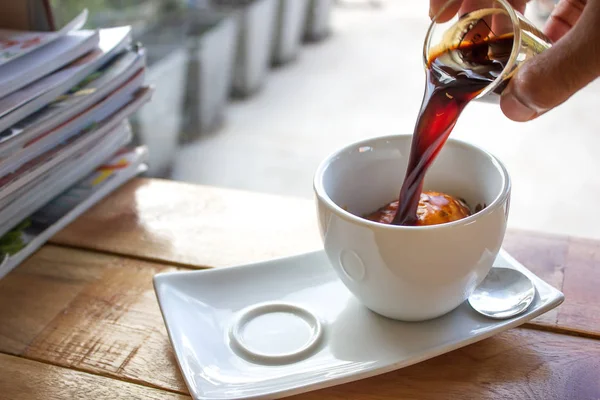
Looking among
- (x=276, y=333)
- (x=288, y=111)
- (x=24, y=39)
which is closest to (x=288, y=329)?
(x=276, y=333)

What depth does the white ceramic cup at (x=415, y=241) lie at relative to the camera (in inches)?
22.3

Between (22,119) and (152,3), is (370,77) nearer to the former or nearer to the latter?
(152,3)

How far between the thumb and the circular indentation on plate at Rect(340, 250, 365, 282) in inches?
8.1

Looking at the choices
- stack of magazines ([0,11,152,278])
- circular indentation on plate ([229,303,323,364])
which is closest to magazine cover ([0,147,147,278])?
stack of magazines ([0,11,152,278])

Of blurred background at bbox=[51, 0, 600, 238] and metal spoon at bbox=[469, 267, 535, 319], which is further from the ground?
metal spoon at bbox=[469, 267, 535, 319]

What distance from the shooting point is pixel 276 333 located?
64 cm

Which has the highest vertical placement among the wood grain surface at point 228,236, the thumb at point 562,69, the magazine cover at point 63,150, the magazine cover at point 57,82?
the thumb at point 562,69

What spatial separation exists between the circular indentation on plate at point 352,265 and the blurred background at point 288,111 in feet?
4.12

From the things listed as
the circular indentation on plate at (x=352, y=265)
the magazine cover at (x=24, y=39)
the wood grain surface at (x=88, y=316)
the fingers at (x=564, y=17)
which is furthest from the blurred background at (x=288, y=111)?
the circular indentation on plate at (x=352, y=265)

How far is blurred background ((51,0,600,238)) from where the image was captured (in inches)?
84.3

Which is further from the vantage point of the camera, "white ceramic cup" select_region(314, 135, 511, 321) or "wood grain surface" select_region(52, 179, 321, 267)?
"wood grain surface" select_region(52, 179, 321, 267)

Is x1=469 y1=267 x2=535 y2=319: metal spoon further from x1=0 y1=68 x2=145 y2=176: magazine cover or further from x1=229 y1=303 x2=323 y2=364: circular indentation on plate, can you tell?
x1=0 y1=68 x2=145 y2=176: magazine cover

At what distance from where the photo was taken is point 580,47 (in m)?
0.56

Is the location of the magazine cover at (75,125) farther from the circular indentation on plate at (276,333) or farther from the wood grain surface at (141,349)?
the circular indentation on plate at (276,333)
